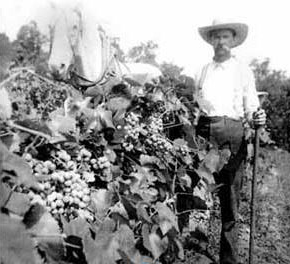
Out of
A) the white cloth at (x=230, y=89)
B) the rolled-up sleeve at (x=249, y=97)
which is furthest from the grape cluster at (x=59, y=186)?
the rolled-up sleeve at (x=249, y=97)

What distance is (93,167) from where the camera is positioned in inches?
58.1

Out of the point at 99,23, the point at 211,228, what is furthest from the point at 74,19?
the point at 211,228

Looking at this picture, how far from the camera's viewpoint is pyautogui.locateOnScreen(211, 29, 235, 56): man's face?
3.67 m

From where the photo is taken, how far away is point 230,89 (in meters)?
3.58

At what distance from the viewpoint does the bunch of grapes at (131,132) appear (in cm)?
175

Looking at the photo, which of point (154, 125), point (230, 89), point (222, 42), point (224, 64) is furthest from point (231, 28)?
point (154, 125)

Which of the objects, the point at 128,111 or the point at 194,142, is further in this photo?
the point at 194,142

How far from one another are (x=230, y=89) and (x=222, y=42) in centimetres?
40

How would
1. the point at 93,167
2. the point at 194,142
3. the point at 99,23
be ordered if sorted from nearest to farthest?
the point at 93,167 → the point at 99,23 → the point at 194,142

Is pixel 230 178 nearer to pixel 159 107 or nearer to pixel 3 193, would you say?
pixel 159 107

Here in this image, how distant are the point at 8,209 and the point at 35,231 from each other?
9 cm

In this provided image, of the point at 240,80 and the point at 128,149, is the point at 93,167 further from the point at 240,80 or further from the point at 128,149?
the point at 240,80

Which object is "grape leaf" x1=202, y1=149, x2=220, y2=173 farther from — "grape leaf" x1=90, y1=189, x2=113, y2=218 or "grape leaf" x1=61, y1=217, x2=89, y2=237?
"grape leaf" x1=61, y1=217, x2=89, y2=237

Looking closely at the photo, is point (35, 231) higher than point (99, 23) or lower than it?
lower
